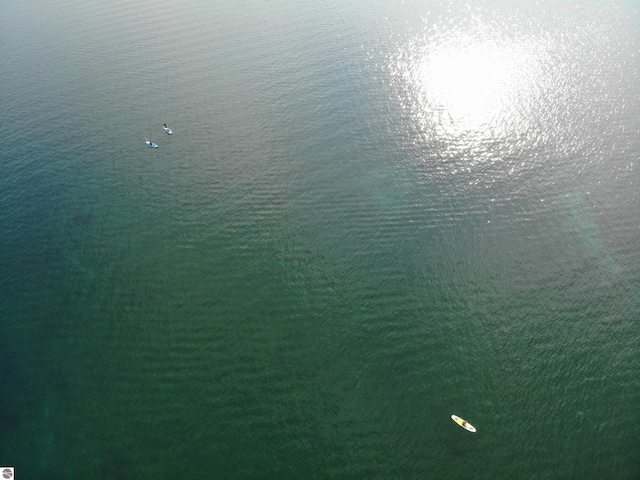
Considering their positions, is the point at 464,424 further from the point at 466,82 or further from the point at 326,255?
the point at 466,82

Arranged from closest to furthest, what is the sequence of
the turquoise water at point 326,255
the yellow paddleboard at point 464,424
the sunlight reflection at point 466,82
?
the yellow paddleboard at point 464,424, the turquoise water at point 326,255, the sunlight reflection at point 466,82

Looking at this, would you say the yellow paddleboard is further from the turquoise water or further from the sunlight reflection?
the sunlight reflection

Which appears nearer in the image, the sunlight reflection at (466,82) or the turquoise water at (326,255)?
the turquoise water at (326,255)

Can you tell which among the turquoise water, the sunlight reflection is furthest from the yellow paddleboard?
the sunlight reflection

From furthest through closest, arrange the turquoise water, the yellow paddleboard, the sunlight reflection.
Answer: the sunlight reflection, the turquoise water, the yellow paddleboard

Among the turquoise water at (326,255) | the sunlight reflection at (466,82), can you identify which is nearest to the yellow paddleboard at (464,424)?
the turquoise water at (326,255)

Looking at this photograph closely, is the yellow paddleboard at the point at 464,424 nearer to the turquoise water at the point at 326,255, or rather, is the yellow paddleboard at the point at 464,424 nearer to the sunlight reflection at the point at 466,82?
the turquoise water at the point at 326,255

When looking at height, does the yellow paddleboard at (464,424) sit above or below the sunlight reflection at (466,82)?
below

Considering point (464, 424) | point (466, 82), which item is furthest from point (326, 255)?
point (466, 82)

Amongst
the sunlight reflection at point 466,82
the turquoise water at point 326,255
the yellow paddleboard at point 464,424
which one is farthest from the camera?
the sunlight reflection at point 466,82
